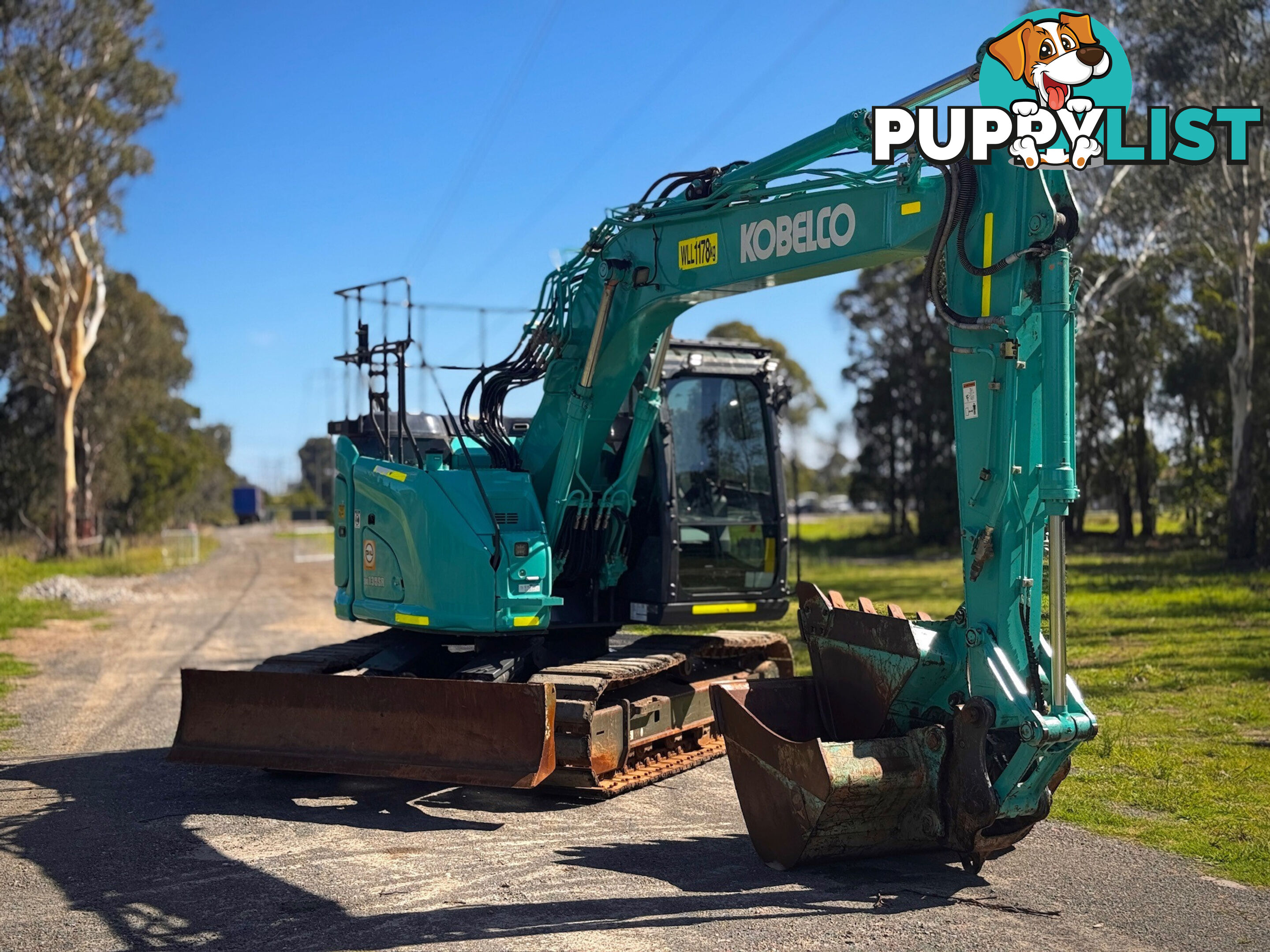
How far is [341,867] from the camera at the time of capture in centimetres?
642

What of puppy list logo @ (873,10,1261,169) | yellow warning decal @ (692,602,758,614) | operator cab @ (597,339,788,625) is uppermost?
puppy list logo @ (873,10,1261,169)

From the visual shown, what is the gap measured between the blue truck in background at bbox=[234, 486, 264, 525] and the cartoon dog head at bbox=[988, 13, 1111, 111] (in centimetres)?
8741

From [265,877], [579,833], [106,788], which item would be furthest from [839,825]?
[106,788]

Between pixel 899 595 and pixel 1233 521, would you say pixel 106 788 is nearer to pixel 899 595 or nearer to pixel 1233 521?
pixel 899 595

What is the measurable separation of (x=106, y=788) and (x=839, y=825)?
17.4 ft

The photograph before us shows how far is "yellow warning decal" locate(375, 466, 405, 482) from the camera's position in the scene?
28.1 feet

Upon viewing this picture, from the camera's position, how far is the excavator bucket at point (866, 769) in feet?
18.9

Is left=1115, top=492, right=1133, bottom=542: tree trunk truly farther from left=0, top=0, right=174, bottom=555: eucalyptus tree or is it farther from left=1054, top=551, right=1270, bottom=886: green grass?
left=0, top=0, right=174, bottom=555: eucalyptus tree

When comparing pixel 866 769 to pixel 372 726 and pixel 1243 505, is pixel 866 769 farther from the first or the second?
pixel 1243 505

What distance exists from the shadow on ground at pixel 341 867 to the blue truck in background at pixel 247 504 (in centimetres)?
8621

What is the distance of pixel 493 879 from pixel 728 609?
3.47 metres

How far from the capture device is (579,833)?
713 centimetres

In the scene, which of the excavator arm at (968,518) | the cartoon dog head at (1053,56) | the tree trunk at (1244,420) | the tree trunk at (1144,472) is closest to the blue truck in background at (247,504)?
the tree trunk at (1144,472)

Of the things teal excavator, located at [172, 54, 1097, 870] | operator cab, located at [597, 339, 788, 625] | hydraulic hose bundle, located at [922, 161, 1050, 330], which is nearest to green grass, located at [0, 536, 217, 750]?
teal excavator, located at [172, 54, 1097, 870]
